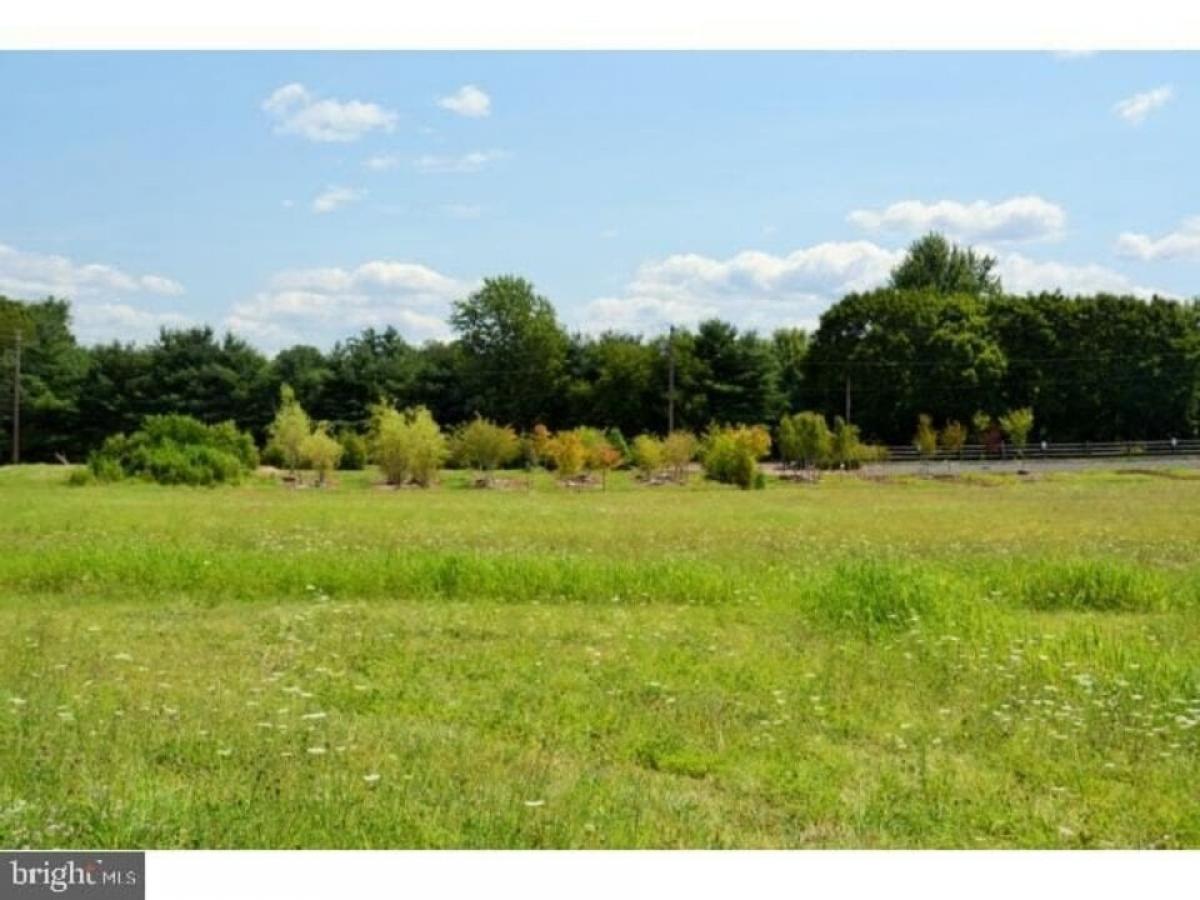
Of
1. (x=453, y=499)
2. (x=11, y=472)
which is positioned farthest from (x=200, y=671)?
(x=11, y=472)

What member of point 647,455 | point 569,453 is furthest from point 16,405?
point 647,455

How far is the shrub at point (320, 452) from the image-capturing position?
97.0 ft

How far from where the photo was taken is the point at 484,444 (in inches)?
1284

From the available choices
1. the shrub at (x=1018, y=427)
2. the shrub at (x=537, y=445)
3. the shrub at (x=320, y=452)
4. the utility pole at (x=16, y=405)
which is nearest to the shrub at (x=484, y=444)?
the shrub at (x=537, y=445)

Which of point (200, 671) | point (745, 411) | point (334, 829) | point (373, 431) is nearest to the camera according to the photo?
point (334, 829)

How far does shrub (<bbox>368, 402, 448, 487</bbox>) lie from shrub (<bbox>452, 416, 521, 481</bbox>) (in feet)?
5.82

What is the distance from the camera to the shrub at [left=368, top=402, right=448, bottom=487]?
2969cm

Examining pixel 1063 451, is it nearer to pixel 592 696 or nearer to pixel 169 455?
pixel 169 455

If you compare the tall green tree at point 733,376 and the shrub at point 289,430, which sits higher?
the tall green tree at point 733,376

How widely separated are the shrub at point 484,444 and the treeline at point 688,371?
32.2 inches

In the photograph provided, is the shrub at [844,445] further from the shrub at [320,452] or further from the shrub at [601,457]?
the shrub at [320,452]

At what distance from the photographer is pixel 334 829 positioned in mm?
3844

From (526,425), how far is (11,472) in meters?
15.4

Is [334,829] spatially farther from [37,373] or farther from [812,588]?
[37,373]
